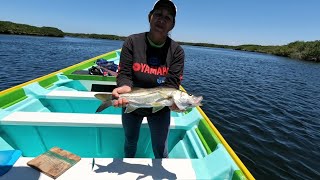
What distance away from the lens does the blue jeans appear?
3414mm

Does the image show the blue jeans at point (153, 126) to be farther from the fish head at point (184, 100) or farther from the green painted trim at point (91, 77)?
the green painted trim at point (91, 77)

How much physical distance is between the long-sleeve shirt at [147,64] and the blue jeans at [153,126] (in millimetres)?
412

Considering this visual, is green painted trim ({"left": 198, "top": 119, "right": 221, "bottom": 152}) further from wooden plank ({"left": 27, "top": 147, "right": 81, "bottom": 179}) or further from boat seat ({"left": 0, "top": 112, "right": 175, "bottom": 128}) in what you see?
wooden plank ({"left": 27, "top": 147, "right": 81, "bottom": 179})

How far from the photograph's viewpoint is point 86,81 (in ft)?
27.9

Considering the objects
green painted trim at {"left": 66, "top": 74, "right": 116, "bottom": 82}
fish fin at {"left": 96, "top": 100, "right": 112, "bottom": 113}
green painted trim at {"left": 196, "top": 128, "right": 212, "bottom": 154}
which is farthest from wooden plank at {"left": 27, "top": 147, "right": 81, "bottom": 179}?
green painted trim at {"left": 66, "top": 74, "right": 116, "bottom": 82}

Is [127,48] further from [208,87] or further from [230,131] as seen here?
[208,87]

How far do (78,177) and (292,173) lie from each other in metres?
7.10

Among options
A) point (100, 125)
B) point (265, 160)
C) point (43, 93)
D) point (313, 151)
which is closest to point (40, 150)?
point (100, 125)

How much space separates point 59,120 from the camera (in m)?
4.43

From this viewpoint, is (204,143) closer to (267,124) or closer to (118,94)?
(118,94)

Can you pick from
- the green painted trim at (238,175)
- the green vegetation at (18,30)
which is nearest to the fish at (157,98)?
the green painted trim at (238,175)

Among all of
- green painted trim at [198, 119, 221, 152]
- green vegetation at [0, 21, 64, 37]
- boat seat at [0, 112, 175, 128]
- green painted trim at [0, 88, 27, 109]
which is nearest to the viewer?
green painted trim at [198, 119, 221, 152]

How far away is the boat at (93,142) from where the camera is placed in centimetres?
323

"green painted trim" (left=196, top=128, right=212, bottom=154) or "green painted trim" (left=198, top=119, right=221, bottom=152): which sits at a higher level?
"green painted trim" (left=198, top=119, right=221, bottom=152)
